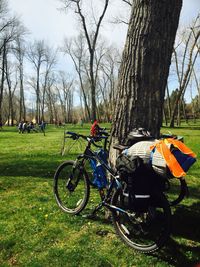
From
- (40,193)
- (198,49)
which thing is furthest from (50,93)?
(40,193)

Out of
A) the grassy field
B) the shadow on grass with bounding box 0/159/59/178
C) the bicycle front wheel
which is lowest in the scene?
the grassy field

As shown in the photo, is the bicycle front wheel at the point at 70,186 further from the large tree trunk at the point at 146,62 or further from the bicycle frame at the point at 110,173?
the large tree trunk at the point at 146,62

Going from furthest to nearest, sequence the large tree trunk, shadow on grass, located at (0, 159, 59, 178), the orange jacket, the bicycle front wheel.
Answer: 1. shadow on grass, located at (0, 159, 59, 178)
2. the bicycle front wheel
3. the large tree trunk
4. the orange jacket

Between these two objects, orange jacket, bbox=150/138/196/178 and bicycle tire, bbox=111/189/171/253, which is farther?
bicycle tire, bbox=111/189/171/253

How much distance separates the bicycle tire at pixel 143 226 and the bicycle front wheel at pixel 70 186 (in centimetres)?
84

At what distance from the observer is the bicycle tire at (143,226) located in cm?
376

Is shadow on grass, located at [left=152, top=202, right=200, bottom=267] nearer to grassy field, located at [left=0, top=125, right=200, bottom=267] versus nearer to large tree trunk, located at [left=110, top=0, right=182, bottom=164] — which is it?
grassy field, located at [left=0, top=125, right=200, bottom=267]

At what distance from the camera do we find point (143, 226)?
422 cm

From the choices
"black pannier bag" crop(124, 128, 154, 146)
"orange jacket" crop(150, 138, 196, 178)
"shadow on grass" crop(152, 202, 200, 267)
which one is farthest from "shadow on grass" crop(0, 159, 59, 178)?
"orange jacket" crop(150, 138, 196, 178)

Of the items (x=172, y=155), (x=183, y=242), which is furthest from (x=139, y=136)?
(x=183, y=242)

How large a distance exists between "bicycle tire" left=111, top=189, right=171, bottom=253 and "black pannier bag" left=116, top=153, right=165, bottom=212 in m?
0.09

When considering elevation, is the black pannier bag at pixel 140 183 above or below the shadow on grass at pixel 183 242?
above

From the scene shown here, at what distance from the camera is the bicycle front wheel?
17.0ft

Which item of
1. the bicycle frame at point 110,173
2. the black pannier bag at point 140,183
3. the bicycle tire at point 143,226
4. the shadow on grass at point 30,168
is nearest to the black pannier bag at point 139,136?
the black pannier bag at point 140,183
